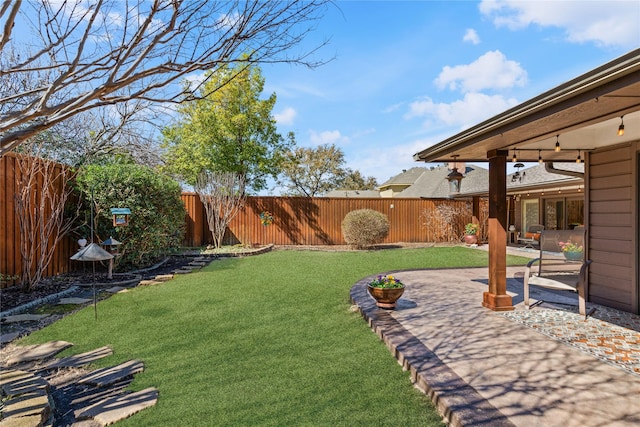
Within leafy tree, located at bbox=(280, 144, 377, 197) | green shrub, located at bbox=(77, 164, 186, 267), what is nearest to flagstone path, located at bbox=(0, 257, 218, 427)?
green shrub, located at bbox=(77, 164, 186, 267)

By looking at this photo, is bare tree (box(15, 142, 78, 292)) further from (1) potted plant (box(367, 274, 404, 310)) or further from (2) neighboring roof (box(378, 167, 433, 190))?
(2) neighboring roof (box(378, 167, 433, 190))

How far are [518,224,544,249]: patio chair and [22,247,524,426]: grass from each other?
1002cm

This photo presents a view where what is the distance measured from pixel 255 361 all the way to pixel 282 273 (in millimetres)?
4368

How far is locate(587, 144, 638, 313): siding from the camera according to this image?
446cm

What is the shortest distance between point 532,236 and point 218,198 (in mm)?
12698

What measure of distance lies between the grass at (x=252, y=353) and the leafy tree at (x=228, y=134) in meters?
9.42

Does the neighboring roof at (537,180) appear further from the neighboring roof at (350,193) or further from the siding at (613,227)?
the neighboring roof at (350,193)

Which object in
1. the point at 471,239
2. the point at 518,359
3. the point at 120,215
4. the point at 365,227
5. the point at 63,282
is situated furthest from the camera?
the point at 471,239

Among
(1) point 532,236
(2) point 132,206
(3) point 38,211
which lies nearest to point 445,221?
(1) point 532,236

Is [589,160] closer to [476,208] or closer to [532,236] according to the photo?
[476,208]

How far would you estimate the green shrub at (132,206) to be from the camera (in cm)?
732

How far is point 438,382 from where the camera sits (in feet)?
8.22

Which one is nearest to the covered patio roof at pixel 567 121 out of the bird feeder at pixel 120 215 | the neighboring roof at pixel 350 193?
the bird feeder at pixel 120 215

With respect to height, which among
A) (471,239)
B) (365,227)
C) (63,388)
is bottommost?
(63,388)
